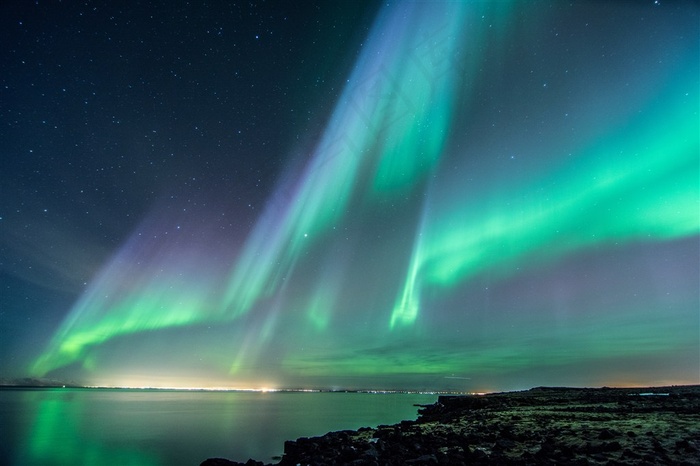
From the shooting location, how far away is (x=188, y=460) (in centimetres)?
2522

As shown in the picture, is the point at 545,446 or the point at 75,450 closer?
the point at 545,446

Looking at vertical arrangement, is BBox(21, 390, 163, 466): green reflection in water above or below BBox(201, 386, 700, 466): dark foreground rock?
below

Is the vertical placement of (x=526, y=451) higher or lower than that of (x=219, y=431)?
higher

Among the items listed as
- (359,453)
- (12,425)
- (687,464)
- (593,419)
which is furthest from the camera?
(12,425)

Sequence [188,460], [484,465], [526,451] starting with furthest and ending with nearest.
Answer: [188,460]
[526,451]
[484,465]

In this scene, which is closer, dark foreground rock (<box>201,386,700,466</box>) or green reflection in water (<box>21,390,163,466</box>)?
dark foreground rock (<box>201,386,700,466</box>)

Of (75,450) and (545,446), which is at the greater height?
(545,446)

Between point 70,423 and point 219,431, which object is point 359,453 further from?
point 70,423

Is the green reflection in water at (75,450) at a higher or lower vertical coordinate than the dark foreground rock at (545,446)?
lower

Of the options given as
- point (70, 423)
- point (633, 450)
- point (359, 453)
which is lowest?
point (70, 423)

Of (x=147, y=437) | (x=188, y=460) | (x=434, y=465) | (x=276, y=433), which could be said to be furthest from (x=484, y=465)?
(x=147, y=437)

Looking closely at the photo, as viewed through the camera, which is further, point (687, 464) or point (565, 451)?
point (565, 451)

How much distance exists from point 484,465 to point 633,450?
4.80 m

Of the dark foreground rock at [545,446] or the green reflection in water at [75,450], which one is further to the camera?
the green reflection in water at [75,450]
